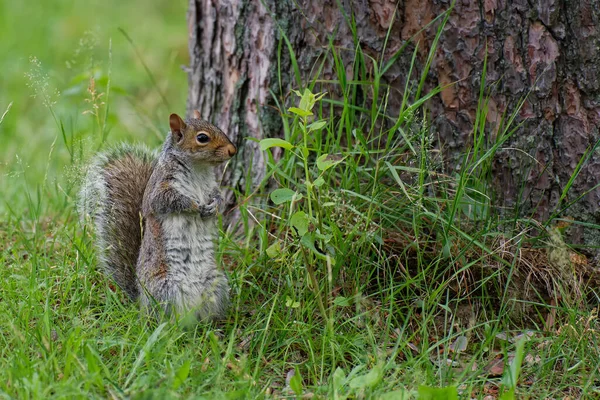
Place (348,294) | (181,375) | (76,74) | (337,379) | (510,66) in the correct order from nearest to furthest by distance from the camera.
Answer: (181,375)
(337,379)
(348,294)
(510,66)
(76,74)

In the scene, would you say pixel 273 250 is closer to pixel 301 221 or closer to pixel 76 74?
pixel 301 221

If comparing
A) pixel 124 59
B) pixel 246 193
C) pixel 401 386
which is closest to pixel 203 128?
pixel 246 193

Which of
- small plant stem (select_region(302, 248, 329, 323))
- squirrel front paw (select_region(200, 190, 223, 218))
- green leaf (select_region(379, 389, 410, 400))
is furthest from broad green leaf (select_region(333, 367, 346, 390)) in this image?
squirrel front paw (select_region(200, 190, 223, 218))

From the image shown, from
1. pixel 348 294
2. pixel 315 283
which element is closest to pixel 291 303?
Result: pixel 315 283

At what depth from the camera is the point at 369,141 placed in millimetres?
2592

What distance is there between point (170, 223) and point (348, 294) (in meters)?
0.62

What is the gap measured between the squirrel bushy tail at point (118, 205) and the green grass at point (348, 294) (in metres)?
0.07

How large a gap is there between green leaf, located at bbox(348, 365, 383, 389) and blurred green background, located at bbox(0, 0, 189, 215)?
170 cm

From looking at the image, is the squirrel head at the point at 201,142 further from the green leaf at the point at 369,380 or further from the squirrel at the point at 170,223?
the green leaf at the point at 369,380

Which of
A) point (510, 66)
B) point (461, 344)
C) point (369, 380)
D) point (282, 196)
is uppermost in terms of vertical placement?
point (510, 66)

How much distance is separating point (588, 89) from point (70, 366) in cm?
186

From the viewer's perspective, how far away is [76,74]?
479 centimetres

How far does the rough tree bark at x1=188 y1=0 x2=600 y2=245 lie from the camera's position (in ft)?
8.66

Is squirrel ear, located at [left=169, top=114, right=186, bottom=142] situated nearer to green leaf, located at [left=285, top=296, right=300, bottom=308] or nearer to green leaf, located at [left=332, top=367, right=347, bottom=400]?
green leaf, located at [left=285, top=296, right=300, bottom=308]
